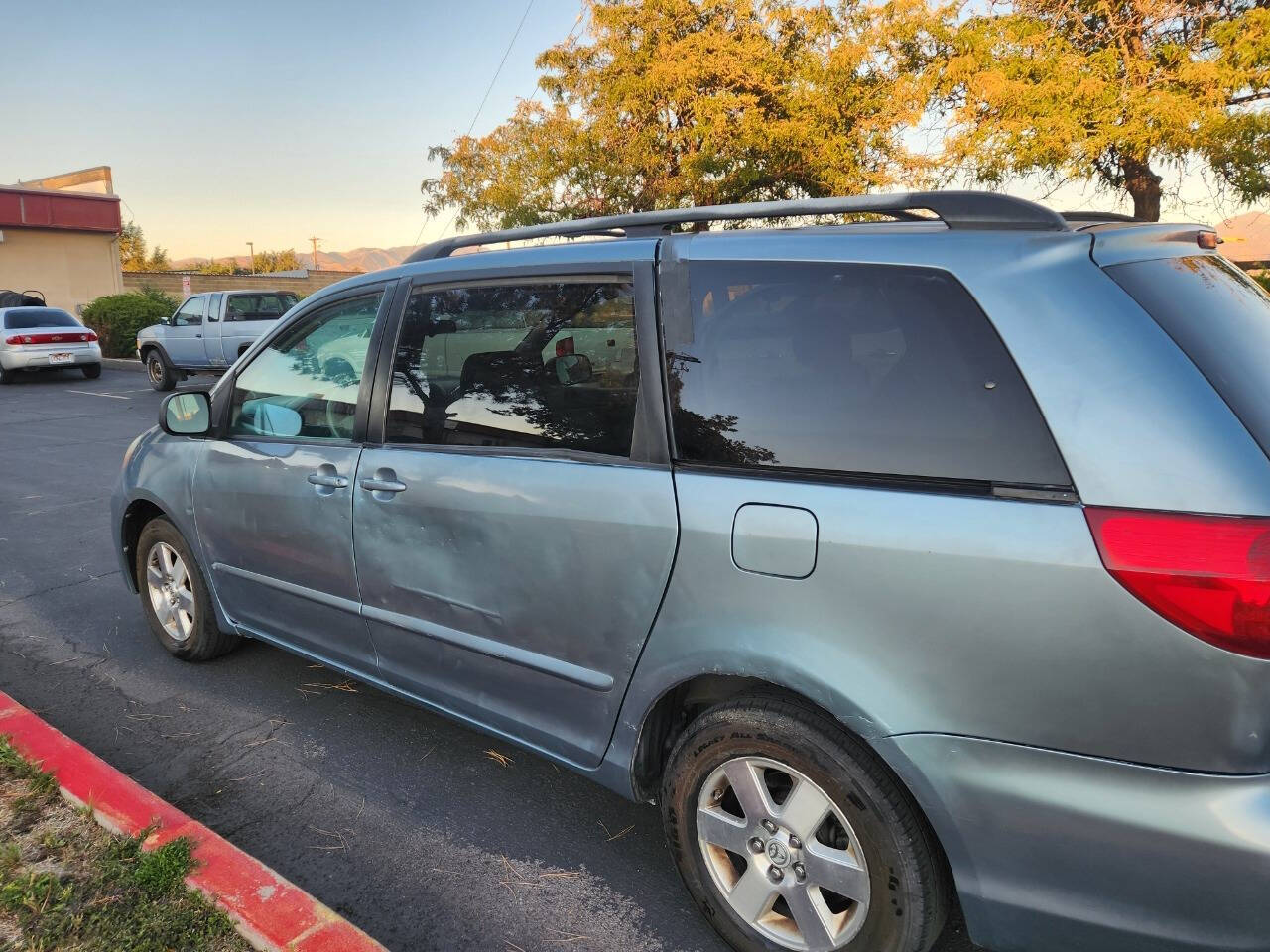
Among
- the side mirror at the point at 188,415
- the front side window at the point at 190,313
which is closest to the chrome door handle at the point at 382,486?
the side mirror at the point at 188,415

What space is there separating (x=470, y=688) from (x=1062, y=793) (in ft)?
5.64

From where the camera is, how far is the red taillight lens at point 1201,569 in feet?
4.92

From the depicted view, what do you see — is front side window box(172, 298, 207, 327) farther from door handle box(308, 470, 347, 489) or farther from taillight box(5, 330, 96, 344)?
door handle box(308, 470, 347, 489)

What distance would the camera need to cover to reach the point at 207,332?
1636cm

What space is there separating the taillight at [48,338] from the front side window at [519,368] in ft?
60.3

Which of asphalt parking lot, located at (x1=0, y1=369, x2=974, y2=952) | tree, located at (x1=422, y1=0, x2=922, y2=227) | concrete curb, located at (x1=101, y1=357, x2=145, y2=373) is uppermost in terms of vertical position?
tree, located at (x1=422, y1=0, x2=922, y2=227)

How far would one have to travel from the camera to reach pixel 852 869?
1.95 metres

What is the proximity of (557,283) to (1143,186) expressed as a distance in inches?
647

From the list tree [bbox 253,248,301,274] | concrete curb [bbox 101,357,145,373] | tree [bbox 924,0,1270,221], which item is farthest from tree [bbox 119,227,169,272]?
tree [bbox 924,0,1270,221]

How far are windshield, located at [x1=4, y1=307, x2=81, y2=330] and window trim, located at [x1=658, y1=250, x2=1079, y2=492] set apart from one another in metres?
19.6

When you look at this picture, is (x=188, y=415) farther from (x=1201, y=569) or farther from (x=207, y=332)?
(x=207, y=332)

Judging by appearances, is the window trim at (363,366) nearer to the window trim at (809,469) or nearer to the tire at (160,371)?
the window trim at (809,469)

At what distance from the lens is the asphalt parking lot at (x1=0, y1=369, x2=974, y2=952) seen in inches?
96.6

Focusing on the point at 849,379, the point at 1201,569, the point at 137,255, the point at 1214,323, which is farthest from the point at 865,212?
the point at 137,255
